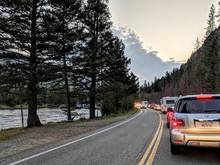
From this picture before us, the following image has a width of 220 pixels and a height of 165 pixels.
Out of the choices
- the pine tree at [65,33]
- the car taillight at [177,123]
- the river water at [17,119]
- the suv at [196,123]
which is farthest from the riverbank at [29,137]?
the river water at [17,119]

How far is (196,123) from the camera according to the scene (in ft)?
30.5

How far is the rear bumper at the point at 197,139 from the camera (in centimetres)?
903

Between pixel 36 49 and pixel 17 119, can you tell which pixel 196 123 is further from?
pixel 17 119

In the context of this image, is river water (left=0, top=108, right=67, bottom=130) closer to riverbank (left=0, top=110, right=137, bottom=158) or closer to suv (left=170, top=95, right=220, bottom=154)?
riverbank (left=0, top=110, right=137, bottom=158)

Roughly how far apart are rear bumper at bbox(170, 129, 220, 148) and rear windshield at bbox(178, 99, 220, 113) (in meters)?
0.74

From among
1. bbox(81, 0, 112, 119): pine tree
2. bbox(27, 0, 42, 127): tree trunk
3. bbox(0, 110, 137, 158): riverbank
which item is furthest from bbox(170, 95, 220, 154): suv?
bbox(81, 0, 112, 119): pine tree

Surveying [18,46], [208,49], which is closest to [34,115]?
[18,46]

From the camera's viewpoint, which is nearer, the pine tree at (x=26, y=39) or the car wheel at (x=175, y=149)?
the car wheel at (x=175, y=149)

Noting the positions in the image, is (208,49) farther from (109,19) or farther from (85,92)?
(85,92)

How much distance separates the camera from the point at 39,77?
74.4 feet

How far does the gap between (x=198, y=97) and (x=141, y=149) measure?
9.16 ft

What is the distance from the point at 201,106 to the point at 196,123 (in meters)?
0.72

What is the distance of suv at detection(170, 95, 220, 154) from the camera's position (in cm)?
910

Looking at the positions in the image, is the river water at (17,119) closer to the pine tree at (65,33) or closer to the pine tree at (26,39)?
the pine tree at (65,33)
